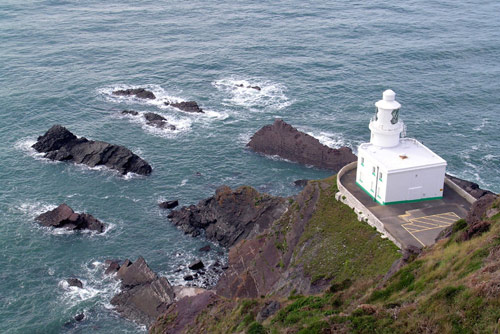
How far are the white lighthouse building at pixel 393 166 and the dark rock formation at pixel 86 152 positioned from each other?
3748cm

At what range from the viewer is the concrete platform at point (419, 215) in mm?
46219

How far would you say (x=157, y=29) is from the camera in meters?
138

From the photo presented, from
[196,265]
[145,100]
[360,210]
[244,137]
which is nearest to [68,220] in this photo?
[196,265]

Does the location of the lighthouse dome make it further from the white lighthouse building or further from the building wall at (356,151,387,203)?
the building wall at (356,151,387,203)

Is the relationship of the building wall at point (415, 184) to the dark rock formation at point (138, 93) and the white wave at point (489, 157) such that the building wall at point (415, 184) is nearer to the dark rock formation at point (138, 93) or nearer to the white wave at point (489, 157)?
the white wave at point (489, 157)

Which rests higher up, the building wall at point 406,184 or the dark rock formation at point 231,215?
the building wall at point 406,184

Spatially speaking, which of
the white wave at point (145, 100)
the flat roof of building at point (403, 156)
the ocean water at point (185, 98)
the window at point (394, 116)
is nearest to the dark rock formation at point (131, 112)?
the ocean water at point (185, 98)

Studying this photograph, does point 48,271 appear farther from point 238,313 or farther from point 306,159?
point 306,159

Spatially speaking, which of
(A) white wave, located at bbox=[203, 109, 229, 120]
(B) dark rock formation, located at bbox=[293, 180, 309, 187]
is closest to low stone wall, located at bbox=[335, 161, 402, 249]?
(B) dark rock formation, located at bbox=[293, 180, 309, 187]

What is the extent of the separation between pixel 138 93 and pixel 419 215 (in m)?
67.2

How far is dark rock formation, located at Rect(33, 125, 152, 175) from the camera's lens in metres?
79.9

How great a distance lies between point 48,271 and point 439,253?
142ft

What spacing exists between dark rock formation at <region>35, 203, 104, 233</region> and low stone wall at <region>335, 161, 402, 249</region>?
101 ft

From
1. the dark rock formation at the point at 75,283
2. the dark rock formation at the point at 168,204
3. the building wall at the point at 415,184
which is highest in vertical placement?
the building wall at the point at 415,184
